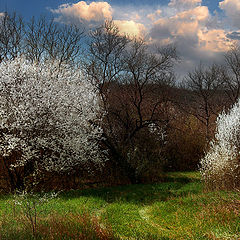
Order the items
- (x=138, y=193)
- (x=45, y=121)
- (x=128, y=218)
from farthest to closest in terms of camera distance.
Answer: (x=45, y=121) < (x=138, y=193) < (x=128, y=218)

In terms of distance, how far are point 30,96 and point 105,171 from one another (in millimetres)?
4593

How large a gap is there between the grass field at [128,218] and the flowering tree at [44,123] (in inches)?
70.8

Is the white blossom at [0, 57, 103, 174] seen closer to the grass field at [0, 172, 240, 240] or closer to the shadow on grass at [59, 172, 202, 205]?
the shadow on grass at [59, 172, 202, 205]

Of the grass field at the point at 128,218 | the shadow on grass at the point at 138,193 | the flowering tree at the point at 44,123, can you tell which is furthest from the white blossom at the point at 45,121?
the grass field at the point at 128,218

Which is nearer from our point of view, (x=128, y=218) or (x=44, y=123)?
(x=128, y=218)

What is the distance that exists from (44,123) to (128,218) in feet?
17.2

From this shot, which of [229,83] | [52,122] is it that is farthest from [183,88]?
[52,122]

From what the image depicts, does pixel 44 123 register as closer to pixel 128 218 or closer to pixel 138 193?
pixel 138 193

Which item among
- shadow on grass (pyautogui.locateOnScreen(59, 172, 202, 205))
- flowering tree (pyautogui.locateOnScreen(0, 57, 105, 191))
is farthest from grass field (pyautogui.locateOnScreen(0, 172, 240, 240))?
flowering tree (pyautogui.locateOnScreen(0, 57, 105, 191))

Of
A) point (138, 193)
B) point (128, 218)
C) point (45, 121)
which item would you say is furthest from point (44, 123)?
point (128, 218)

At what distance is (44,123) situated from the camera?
1057 centimetres

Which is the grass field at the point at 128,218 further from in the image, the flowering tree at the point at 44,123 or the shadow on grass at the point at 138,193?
the flowering tree at the point at 44,123

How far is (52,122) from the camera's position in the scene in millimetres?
10500

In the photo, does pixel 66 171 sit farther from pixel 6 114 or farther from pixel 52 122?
pixel 6 114
